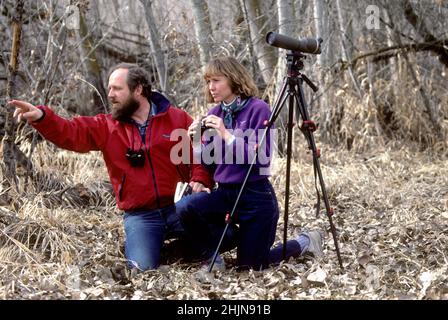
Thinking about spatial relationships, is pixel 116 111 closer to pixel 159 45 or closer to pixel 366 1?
pixel 159 45

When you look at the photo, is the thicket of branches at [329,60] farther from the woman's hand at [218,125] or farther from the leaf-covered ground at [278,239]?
the woman's hand at [218,125]

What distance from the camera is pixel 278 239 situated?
5191 millimetres

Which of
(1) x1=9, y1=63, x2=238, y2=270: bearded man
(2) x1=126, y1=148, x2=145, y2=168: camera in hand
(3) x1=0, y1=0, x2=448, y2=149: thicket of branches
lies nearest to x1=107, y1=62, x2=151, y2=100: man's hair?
(1) x1=9, y1=63, x2=238, y2=270: bearded man

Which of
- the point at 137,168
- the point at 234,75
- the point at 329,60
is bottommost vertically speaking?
the point at 137,168

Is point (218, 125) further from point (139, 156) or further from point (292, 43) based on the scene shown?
point (139, 156)

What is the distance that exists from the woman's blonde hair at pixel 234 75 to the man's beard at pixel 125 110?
1.77 ft

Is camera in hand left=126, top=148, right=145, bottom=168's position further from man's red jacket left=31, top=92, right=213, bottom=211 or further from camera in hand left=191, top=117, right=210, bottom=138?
camera in hand left=191, top=117, right=210, bottom=138

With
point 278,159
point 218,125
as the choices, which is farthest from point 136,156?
point 278,159

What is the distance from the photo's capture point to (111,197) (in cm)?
603

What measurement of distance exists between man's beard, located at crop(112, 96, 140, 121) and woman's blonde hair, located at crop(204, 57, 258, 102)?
0.54 meters

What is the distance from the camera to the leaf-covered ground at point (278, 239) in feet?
12.1

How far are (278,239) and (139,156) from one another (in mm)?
1377

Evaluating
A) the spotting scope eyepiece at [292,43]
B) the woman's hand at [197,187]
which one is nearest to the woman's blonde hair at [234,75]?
the spotting scope eyepiece at [292,43]
